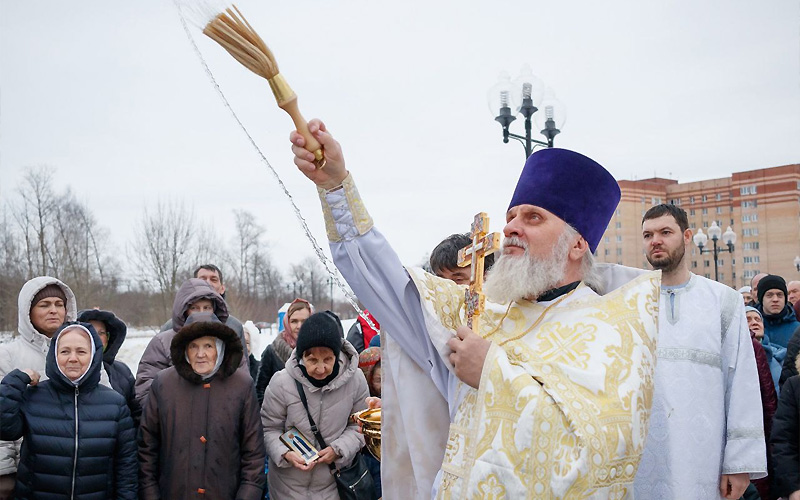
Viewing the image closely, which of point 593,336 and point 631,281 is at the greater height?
point 631,281

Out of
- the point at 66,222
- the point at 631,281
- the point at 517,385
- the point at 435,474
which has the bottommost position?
the point at 435,474

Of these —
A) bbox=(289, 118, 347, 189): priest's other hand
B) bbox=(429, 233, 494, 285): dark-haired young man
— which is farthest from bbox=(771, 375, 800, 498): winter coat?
bbox=(289, 118, 347, 189): priest's other hand

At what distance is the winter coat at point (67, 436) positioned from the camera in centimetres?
361

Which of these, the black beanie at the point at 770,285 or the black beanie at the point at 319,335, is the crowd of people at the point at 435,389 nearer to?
the black beanie at the point at 319,335

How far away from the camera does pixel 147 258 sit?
27781 mm

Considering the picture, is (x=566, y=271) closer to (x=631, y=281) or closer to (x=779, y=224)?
(x=631, y=281)

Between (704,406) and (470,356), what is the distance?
5.64 feet

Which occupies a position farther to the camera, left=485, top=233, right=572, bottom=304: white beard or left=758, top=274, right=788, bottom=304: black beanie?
left=758, top=274, right=788, bottom=304: black beanie

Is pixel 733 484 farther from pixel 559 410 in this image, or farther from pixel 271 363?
pixel 271 363

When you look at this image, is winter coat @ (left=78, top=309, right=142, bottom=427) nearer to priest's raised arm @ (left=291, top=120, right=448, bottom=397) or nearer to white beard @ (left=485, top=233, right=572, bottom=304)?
priest's raised arm @ (left=291, top=120, right=448, bottom=397)

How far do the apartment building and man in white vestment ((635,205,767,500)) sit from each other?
5623 cm

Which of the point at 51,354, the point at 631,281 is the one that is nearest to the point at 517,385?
the point at 631,281

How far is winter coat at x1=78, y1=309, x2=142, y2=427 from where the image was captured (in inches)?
169

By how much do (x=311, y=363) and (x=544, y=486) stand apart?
8.90 feet
